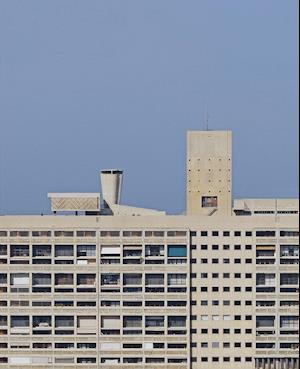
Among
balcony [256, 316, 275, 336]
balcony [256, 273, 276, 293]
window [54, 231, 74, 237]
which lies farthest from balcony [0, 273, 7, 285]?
balcony [256, 316, 275, 336]

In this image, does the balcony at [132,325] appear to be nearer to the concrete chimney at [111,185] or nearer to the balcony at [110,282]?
the balcony at [110,282]

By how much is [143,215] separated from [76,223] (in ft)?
18.1

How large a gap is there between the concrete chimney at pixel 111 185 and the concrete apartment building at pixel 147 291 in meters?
5.24

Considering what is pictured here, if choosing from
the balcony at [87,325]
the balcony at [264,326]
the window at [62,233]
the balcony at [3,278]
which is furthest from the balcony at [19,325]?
the balcony at [264,326]

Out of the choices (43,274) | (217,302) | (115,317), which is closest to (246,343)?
(217,302)

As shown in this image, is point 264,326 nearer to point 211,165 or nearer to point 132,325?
point 132,325

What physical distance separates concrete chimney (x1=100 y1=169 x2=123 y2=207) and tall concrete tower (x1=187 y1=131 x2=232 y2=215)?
5.86 meters

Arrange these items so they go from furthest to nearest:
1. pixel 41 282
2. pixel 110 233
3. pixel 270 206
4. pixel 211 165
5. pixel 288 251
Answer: pixel 270 206 → pixel 211 165 → pixel 41 282 → pixel 110 233 → pixel 288 251

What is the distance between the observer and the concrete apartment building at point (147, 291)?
100 meters

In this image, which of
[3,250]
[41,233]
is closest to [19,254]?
[3,250]

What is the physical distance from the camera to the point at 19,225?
100438 mm

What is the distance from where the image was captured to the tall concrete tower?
104375 mm

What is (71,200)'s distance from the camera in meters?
102

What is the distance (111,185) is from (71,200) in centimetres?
592
